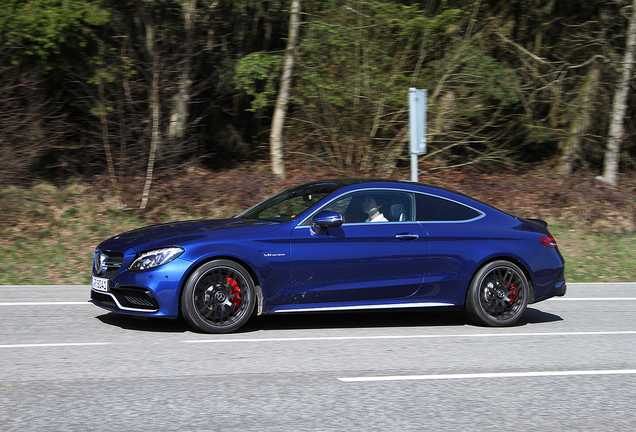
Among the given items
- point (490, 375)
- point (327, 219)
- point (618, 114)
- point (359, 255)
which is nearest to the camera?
point (490, 375)

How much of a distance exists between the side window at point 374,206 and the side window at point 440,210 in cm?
12

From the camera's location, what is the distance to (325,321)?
25.3 feet

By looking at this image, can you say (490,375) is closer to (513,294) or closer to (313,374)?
(313,374)

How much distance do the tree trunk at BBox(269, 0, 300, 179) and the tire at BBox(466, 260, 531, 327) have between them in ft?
31.4

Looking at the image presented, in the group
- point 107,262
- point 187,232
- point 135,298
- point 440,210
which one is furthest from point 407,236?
point 107,262

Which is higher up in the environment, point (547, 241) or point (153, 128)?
point (153, 128)

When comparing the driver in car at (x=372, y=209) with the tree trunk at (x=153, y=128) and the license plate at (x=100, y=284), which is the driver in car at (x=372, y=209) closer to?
the license plate at (x=100, y=284)

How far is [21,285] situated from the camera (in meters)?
9.93

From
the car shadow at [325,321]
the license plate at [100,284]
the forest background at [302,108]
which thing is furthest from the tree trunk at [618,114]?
the license plate at [100,284]

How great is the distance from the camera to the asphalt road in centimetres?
438

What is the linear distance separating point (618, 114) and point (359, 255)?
14034 millimetres

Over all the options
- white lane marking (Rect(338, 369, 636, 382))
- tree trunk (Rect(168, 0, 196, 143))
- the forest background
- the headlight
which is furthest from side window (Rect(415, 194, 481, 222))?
tree trunk (Rect(168, 0, 196, 143))

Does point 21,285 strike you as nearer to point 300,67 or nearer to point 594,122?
point 300,67

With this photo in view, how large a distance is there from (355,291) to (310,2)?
11.4 metres
